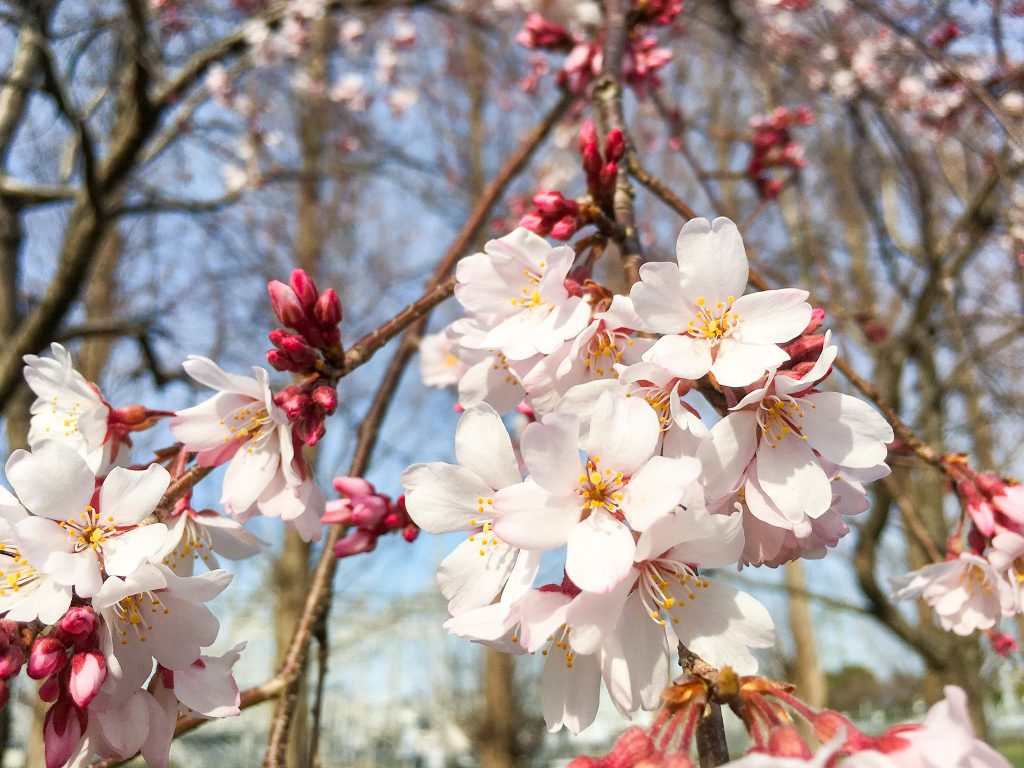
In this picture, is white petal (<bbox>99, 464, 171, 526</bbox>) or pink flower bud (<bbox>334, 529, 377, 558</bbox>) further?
pink flower bud (<bbox>334, 529, 377, 558</bbox>)

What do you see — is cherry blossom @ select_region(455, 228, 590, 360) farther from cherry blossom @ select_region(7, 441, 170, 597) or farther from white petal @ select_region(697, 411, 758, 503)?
cherry blossom @ select_region(7, 441, 170, 597)

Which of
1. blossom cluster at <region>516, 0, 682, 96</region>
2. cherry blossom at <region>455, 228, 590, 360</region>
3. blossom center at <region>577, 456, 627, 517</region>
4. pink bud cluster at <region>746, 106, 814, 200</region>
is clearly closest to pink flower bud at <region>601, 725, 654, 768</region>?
blossom center at <region>577, 456, 627, 517</region>

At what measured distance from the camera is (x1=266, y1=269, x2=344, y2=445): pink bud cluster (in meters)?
0.96

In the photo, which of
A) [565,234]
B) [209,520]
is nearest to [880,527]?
[565,234]

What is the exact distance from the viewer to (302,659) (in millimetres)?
1166

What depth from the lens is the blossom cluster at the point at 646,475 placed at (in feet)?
2.38

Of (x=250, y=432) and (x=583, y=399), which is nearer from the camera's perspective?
(x=583, y=399)

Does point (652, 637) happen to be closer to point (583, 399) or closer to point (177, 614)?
point (583, 399)

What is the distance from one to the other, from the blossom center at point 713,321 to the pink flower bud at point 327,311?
454 mm

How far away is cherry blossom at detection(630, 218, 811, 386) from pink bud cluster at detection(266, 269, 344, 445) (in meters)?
0.41

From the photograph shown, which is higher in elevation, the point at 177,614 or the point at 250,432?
Result: the point at 250,432

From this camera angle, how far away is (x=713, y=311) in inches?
34.5

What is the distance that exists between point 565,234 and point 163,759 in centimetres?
82

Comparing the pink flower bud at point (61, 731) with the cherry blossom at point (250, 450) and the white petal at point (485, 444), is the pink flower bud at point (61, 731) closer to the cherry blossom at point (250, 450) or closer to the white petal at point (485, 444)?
the cherry blossom at point (250, 450)
